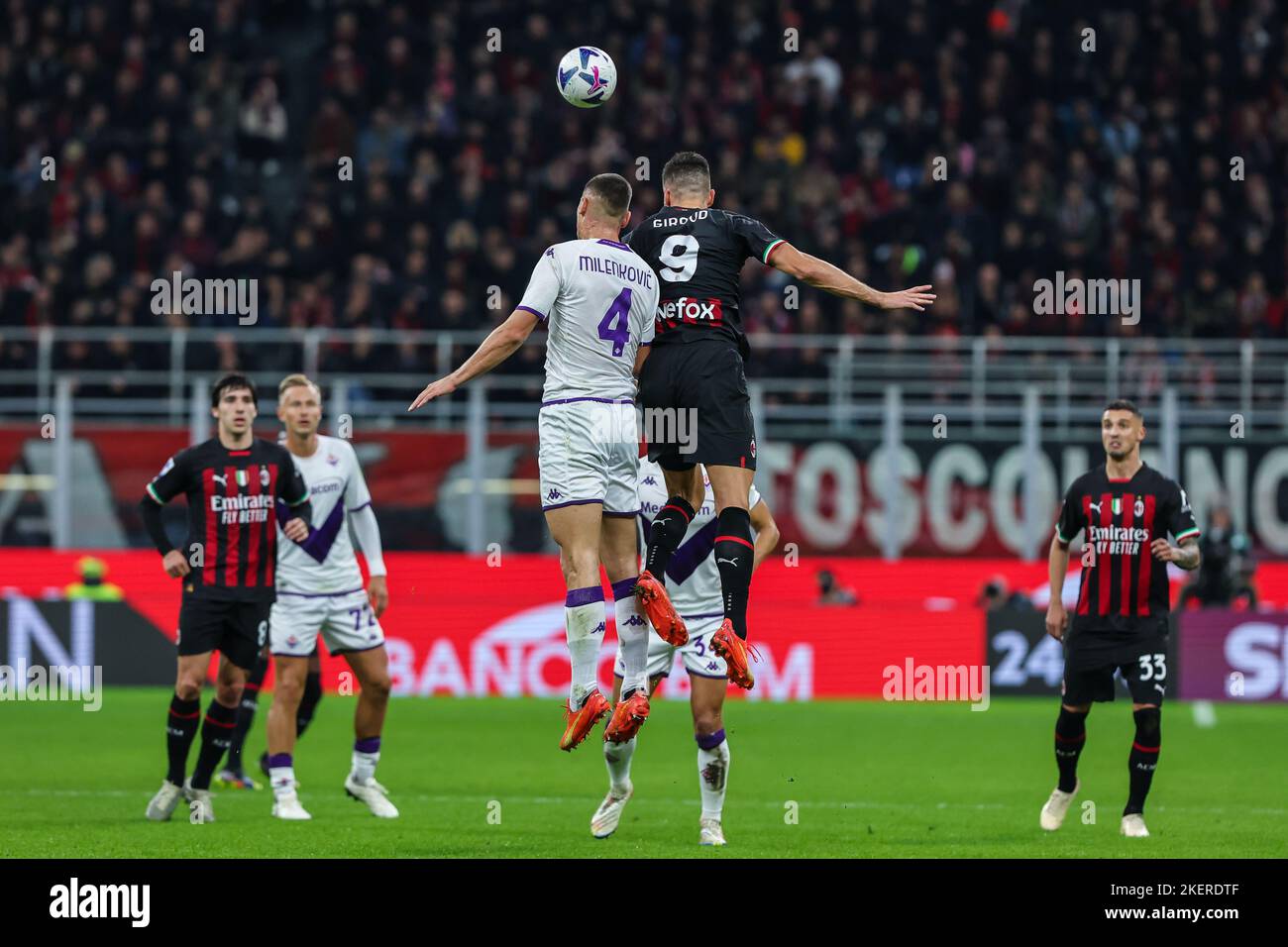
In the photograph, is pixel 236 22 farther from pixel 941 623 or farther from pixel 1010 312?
pixel 941 623

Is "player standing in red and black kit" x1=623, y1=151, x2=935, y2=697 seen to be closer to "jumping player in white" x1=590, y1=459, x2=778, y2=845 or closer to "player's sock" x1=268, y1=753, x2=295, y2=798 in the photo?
"jumping player in white" x1=590, y1=459, x2=778, y2=845

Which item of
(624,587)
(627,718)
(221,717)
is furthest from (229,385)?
(627,718)

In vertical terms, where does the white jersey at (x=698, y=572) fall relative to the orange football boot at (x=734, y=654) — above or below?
above

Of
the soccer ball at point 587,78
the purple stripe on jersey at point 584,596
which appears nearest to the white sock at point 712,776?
the purple stripe on jersey at point 584,596

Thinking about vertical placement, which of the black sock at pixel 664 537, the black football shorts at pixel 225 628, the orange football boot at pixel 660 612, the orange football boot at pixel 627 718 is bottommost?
the orange football boot at pixel 627 718

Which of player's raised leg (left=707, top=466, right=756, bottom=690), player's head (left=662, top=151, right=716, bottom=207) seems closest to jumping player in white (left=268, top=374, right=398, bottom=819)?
player's raised leg (left=707, top=466, right=756, bottom=690)

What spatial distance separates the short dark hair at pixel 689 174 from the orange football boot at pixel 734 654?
86.3 inches

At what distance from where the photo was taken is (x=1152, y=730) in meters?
11.2

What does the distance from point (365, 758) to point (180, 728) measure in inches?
44.0

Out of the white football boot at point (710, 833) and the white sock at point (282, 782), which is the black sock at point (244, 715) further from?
the white football boot at point (710, 833)

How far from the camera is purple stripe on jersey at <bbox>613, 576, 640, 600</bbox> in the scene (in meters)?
9.81

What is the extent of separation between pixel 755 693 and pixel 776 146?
873cm

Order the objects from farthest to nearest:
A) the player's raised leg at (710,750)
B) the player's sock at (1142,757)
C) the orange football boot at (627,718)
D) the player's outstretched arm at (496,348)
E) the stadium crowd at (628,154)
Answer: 1. the stadium crowd at (628,154)
2. the player's sock at (1142,757)
3. the player's raised leg at (710,750)
4. the orange football boot at (627,718)
5. the player's outstretched arm at (496,348)

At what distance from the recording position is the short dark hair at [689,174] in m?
9.77
